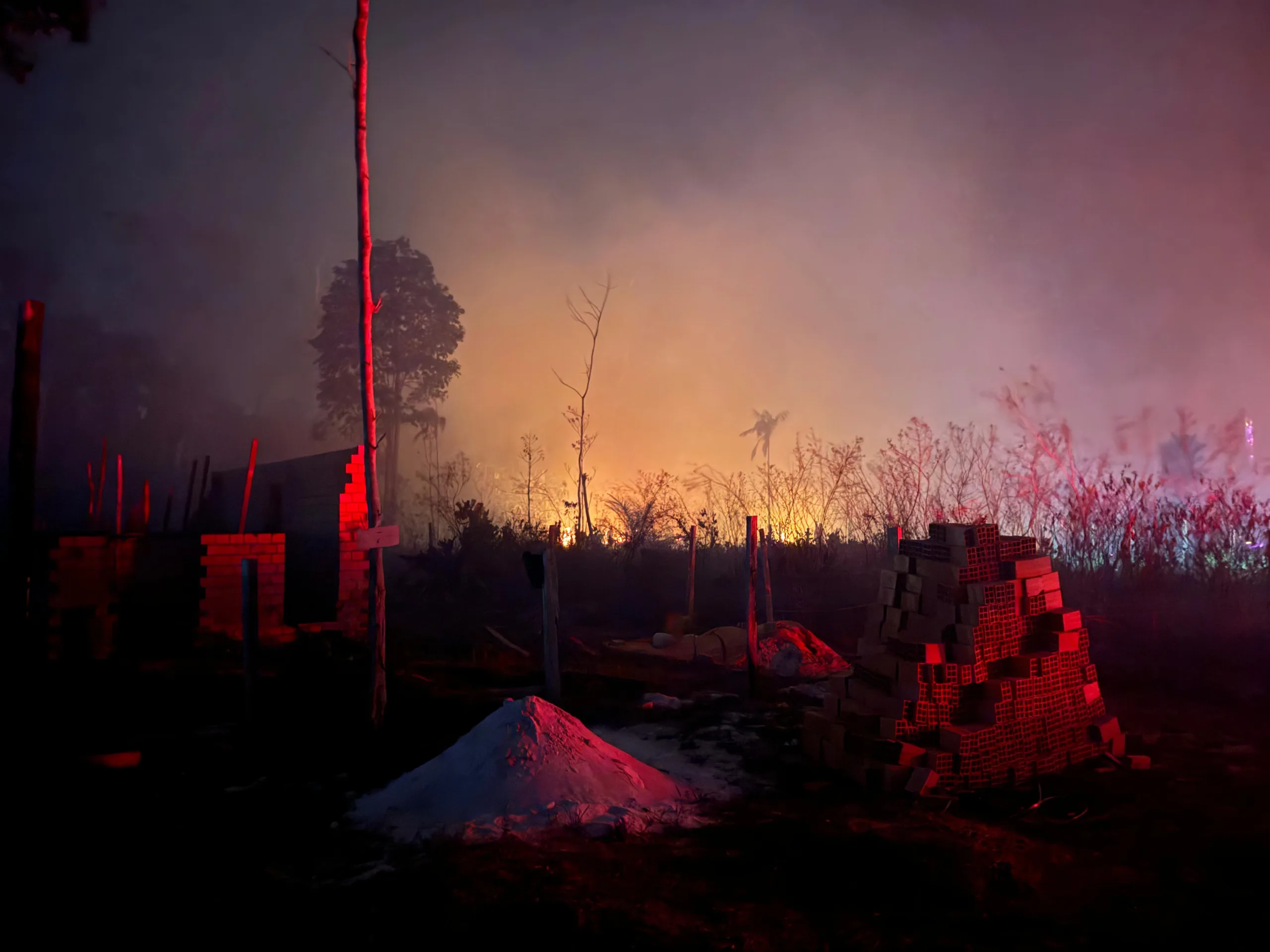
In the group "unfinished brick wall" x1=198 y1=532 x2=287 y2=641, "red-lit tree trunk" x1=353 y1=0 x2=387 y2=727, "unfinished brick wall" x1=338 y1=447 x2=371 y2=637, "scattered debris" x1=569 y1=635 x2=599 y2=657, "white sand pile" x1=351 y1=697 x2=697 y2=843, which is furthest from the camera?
"scattered debris" x1=569 y1=635 x2=599 y2=657

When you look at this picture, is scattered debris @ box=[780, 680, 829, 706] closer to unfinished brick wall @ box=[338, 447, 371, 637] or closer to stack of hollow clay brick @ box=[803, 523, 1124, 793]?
stack of hollow clay brick @ box=[803, 523, 1124, 793]

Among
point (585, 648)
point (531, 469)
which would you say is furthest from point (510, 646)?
point (531, 469)

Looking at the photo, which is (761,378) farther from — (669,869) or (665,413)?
(669,869)

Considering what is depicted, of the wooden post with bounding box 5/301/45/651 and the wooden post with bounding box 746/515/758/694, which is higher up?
the wooden post with bounding box 5/301/45/651

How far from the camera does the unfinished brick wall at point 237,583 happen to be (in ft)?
30.7

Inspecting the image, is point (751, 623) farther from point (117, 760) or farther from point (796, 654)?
point (117, 760)

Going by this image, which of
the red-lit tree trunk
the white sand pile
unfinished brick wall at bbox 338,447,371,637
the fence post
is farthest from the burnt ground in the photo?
Answer: unfinished brick wall at bbox 338,447,371,637

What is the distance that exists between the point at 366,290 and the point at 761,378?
2022cm

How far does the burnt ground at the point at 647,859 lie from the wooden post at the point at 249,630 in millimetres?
313

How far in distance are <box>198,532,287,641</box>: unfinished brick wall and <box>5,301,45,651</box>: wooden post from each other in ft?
12.3

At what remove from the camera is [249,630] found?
21.6 feet

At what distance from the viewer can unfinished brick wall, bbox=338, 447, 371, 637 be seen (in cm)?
1025

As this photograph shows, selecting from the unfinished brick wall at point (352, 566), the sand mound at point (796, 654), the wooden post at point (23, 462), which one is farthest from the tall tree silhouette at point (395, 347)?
the wooden post at point (23, 462)

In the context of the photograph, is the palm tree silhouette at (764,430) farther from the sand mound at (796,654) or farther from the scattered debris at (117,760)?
the scattered debris at (117,760)
